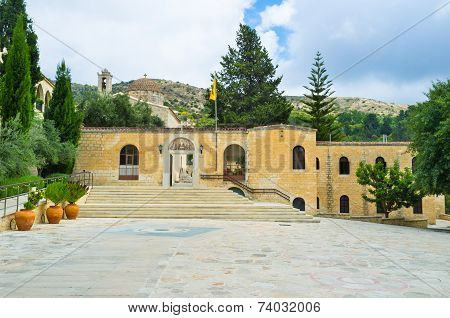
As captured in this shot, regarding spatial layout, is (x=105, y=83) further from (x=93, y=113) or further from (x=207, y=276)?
(x=207, y=276)

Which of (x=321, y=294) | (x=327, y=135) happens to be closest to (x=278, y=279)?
(x=321, y=294)

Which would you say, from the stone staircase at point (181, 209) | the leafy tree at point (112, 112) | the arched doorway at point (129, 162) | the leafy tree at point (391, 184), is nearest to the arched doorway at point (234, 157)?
the arched doorway at point (129, 162)

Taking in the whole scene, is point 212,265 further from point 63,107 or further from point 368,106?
point 368,106

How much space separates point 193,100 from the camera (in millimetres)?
102938

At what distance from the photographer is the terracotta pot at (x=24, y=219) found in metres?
10.4

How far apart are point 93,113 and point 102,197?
16.2m

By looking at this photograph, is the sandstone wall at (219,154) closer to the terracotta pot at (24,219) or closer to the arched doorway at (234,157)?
the arched doorway at (234,157)

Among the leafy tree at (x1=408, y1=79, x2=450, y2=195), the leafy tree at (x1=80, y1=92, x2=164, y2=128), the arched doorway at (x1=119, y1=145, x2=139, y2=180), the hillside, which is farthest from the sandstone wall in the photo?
the hillside

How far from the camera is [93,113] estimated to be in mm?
31594

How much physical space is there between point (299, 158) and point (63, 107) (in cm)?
1467

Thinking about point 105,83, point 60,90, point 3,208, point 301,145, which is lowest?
point 3,208

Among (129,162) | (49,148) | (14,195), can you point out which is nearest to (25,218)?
(14,195)

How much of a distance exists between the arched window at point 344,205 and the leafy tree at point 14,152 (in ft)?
70.1
